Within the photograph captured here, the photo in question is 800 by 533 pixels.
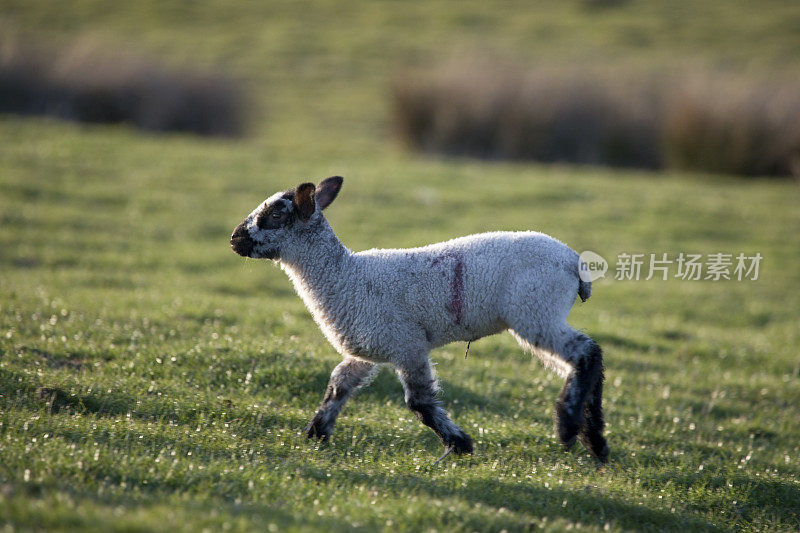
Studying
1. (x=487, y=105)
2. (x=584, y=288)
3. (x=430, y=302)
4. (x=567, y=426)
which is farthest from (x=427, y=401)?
(x=487, y=105)

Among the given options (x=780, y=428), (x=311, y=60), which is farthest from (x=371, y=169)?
(x=311, y=60)

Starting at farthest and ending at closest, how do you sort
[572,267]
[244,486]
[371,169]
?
[371,169]
[572,267]
[244,486]

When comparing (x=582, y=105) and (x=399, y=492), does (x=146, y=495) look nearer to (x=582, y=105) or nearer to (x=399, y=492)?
(x=399, y=492)

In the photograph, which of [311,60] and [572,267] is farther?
[311,60]

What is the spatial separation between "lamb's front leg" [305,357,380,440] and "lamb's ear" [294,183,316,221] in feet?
4.29

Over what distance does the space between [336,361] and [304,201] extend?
2.25m

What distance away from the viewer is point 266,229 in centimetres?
646

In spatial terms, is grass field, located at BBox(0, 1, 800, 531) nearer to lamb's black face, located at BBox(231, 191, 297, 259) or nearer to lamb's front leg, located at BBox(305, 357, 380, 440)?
lamb's front leg, located at BBox(305, 357, 380, 440)

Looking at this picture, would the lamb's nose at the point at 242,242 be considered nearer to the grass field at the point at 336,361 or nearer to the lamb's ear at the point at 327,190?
the lamb's ear at the point at 327,190

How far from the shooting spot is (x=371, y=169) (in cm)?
2184

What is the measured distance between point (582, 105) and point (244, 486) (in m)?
22.7

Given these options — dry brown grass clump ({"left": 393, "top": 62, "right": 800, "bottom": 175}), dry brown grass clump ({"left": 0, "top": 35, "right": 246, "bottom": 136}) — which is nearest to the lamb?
dry brown grass clump ({"left": 393, "top": 62, "right": 800, "bottom": 175})

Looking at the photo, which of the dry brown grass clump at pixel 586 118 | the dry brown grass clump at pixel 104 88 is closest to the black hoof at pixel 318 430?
the dry brown grass clump at pixel 586 118

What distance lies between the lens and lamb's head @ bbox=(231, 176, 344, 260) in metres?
6.44
